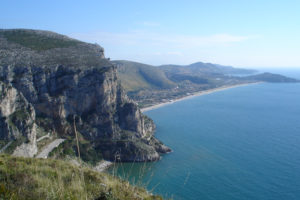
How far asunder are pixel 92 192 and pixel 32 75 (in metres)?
27.3

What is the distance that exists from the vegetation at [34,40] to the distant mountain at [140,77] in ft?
146

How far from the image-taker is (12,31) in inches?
1531

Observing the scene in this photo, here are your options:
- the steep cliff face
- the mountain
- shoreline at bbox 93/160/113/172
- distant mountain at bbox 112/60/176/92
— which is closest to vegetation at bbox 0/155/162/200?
the steep cliff face

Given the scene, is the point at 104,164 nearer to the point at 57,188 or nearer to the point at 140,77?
the point at 57,188

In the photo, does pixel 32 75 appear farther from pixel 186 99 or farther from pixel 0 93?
pixel 186 99

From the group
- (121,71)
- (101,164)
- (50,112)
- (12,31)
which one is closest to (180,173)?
(101,164)

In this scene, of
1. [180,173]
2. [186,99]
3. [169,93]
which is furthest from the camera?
[169,93]

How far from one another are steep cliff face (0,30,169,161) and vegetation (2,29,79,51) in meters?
0.12

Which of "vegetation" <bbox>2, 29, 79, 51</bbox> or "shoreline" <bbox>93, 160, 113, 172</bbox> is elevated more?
"vegetation" <bbox>2, 29, 79, 51</bbox>

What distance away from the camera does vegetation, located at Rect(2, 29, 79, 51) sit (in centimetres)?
3373

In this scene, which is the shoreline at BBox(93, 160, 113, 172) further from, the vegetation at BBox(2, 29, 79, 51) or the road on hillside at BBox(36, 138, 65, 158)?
the vegetation at BBox(2, 29, 79, 51)

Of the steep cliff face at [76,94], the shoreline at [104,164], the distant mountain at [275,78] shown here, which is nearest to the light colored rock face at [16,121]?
the steep cliff face at [76,94]

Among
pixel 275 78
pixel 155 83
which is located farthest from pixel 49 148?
pixel 275 78

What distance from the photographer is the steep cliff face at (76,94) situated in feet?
89.1
